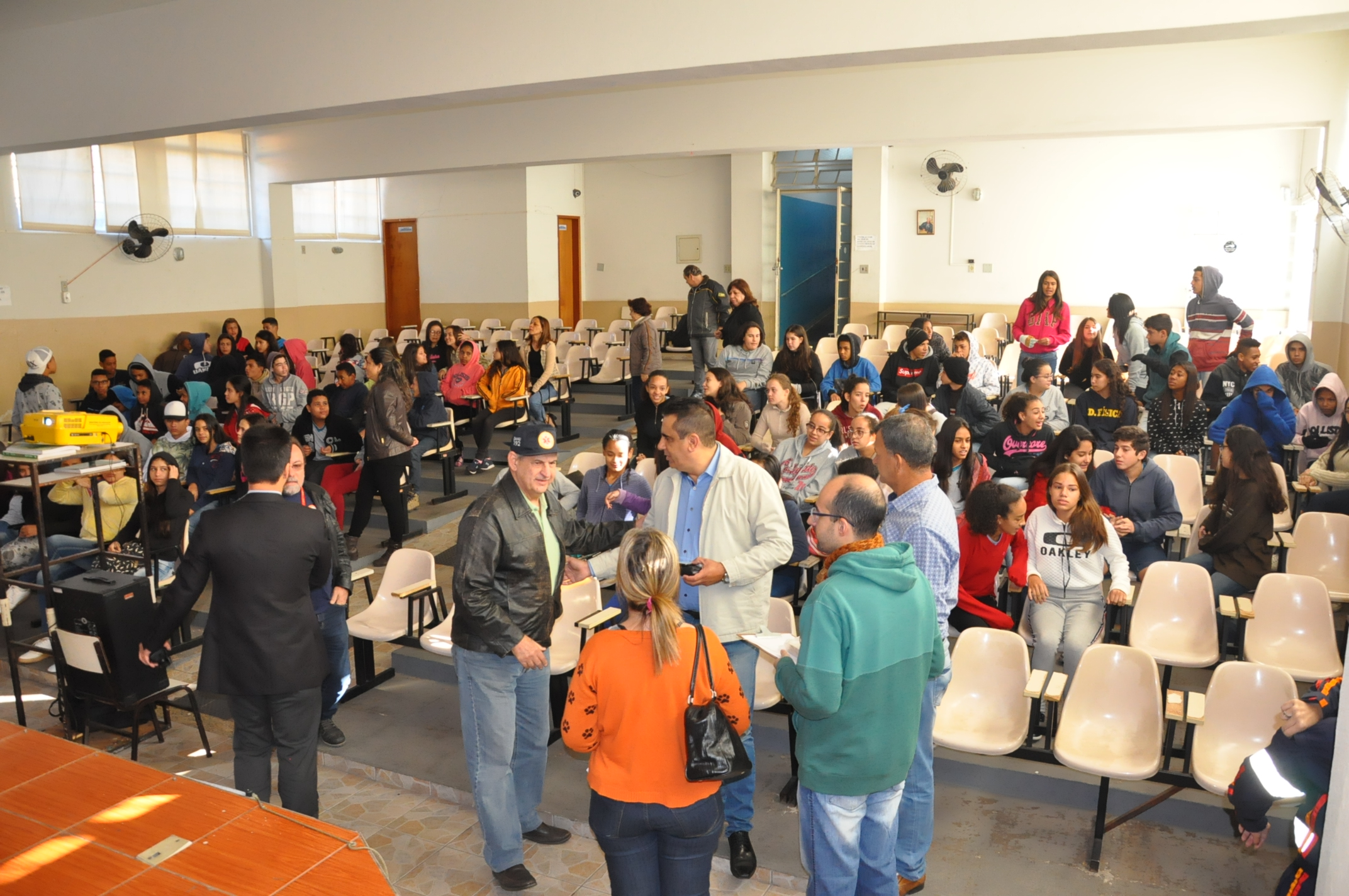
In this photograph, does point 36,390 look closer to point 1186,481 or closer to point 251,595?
point 251,595

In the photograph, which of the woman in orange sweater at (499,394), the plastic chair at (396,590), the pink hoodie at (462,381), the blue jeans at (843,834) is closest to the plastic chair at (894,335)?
the woman in orange sweater at (499,394)

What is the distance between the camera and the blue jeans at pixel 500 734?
3.36 m

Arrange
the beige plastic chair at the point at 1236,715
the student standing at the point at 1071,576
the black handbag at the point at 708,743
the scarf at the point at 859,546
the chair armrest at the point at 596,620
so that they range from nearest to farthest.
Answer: the black handbag at the point at 708,743
the scarf at the point at 859,546
the beige plastic chair at the point at 1236,715
the chair armrest at the point at 596,620
the student standing at the point at 1071,576

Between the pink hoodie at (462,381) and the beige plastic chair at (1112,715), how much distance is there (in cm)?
707

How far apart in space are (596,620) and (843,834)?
1974 mm

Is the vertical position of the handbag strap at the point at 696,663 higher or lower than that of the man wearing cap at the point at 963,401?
lower

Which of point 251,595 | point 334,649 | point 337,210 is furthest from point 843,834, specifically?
point 337,210

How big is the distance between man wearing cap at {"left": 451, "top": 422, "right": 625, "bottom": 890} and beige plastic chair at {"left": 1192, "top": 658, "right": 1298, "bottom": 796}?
2.41 metres

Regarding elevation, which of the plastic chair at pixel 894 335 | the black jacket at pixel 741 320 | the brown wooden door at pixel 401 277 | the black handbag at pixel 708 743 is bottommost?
the black handbag at pixel 708 743

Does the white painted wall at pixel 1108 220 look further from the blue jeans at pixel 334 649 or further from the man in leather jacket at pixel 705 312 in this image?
the blue jeans at pixel 334 649

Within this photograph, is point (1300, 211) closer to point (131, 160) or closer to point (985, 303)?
point (985, 303)

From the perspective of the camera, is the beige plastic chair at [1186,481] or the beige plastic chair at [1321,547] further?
the beige plastic chair at [1186,481]

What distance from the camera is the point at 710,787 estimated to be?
2.53 m

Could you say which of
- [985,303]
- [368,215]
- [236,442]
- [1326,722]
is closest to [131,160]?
[368,215]
